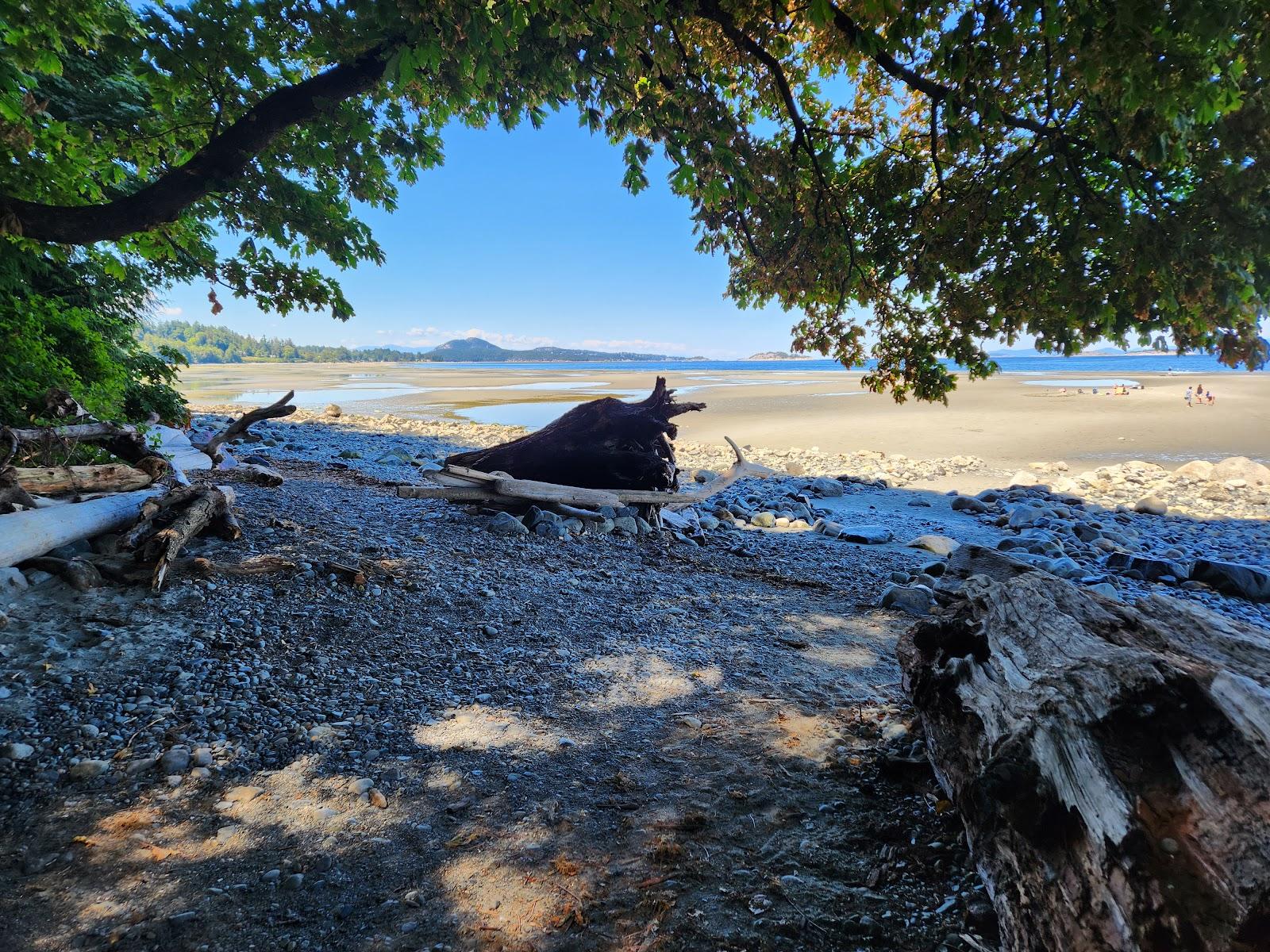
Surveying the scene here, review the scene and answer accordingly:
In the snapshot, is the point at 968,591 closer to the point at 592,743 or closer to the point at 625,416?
the point at 592,743

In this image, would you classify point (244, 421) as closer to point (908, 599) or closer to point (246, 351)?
point (908, 599)

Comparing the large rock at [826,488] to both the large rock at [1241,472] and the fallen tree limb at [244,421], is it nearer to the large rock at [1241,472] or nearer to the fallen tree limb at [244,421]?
the large rock at [1241,472]

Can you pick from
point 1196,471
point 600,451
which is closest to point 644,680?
point 600,451

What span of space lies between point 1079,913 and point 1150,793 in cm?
42

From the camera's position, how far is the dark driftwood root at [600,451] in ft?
33.3

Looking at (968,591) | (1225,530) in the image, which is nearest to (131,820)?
(968,591)

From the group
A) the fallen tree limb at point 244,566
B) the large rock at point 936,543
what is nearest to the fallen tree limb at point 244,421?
the fallen tree limb at point 244,566

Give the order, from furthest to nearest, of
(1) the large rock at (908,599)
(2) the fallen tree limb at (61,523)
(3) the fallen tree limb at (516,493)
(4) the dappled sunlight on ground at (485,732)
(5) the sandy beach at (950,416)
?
(5) the sandy beach at (950,416)
(3) the fallen tree limb at (516,493)
(1) the large rock at (908,599)
(2) the fallen tree limb at (61,523)
(4) the dappled sunlight on ground at (485,732)

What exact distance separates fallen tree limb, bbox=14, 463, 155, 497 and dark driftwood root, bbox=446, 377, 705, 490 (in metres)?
4.37

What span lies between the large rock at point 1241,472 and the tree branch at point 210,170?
20.7m

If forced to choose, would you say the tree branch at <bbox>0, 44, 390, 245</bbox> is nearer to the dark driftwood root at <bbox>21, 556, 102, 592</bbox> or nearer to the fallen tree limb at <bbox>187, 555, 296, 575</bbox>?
the dark driftwood root at <bbox>21, 556, 102, 592</bbox>

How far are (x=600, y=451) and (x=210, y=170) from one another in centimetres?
624

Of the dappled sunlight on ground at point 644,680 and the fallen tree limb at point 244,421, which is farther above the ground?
the fallen tree limb at point 244,421

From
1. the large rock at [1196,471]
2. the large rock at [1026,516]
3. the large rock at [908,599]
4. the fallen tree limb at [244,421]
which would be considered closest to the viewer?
the large rock at [908,599]
